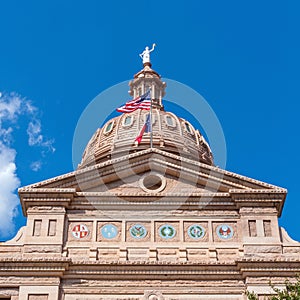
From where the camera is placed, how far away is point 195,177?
31172mm

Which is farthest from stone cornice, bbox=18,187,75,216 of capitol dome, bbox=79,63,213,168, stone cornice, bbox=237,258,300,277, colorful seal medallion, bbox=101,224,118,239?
capitol dome, bbox=79,63,213,168

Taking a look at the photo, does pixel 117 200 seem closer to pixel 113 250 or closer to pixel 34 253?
pixel 113 250

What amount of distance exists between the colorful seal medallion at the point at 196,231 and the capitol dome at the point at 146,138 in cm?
2019

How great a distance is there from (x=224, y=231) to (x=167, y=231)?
2.45 m

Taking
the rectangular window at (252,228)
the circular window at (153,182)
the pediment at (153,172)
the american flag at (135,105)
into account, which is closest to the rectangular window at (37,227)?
the pediment at (153,172)

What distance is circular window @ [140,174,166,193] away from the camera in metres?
31.2

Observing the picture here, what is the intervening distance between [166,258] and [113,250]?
2.24 m

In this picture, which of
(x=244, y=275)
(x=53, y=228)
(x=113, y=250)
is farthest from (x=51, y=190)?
(x=244, y=275)

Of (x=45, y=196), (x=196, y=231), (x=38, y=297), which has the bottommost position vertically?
(x=38, y=297)

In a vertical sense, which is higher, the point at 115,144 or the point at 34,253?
the point at 115,144

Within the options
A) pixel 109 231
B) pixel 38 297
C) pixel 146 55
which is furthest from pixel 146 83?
pixel 38 297

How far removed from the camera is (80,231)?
29484 millimetres

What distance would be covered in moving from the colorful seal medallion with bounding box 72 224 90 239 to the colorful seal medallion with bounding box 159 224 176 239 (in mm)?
3161

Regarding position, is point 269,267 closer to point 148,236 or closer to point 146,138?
point 148,236
